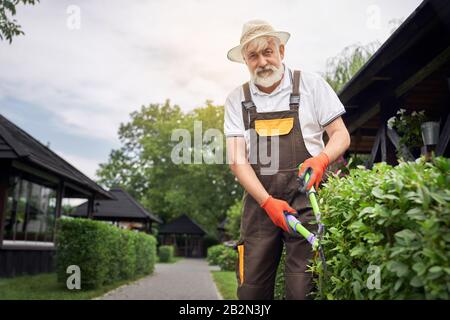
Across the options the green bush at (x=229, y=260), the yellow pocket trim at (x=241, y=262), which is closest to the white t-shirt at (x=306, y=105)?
the yellow pocket trim at (x=241, y=262)

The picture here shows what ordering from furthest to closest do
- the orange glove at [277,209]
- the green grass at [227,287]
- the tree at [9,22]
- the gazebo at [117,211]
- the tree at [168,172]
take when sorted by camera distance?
the tree at [168,172] → the gazebo at [117,211] → the green grass at [227,287] → the tree at [9,22] → the orange glove at [277,209]

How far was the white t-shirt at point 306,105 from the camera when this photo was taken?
99.9 inches

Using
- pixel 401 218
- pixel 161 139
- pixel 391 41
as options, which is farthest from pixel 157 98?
pixel 401 218

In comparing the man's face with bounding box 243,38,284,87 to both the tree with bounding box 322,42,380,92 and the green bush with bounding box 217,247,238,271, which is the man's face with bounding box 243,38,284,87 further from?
the green bush with bounding box 217,247,238,271

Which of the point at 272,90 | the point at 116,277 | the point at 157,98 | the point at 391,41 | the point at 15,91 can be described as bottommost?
the point at 116,277

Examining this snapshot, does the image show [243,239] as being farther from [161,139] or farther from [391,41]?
[161,139]

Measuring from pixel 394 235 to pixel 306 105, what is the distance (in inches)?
51.0

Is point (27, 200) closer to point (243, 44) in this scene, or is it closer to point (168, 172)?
point (243, 44)

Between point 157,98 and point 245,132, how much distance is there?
141 feet

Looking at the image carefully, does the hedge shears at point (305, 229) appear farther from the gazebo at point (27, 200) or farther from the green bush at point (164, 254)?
the green bush at point (164, 254)

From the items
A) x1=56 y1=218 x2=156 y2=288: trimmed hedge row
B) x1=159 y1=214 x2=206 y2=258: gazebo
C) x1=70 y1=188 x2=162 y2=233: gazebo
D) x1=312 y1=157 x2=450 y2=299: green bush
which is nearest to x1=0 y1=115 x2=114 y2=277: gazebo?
x1=56 y1=218 x2=156 y2=288: trimmed hedge row

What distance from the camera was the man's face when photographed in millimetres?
2604

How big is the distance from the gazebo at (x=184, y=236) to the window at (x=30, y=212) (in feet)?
97.5
